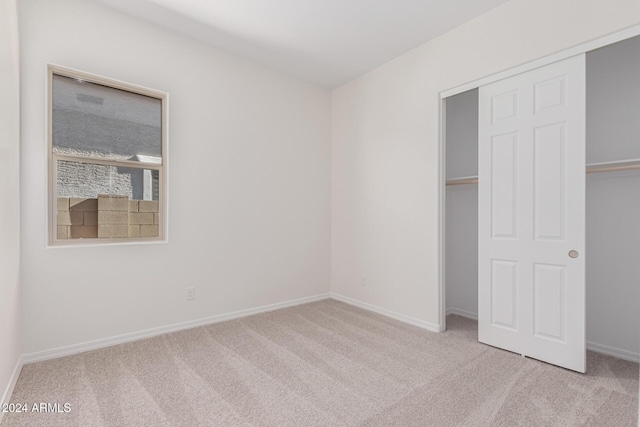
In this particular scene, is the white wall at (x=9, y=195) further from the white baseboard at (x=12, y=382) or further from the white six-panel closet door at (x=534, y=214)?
the white six-panel closet door at (x=534, y=214)

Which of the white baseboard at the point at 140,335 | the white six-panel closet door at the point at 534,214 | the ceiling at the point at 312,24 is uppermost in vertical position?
the ceiling at the point at 312,24

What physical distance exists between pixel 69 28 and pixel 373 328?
12.4 ft

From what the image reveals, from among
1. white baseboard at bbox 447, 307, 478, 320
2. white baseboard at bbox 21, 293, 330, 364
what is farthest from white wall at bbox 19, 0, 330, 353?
white baseboard at bbox 447, 307, 478, 320

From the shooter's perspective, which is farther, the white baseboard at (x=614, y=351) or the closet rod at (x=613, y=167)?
the white baseboard at (x=614, y=351)

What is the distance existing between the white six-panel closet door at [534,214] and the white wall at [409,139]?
10.8 inches

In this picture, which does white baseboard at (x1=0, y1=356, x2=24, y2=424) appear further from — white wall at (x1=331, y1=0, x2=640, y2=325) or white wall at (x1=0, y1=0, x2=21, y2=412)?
white wall at (x1=331, y1=0, x2=640, y2=325)

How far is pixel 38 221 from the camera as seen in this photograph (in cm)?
245

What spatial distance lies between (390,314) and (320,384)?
1669 millimetres

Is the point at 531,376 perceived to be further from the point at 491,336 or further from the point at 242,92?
the point at 242,92

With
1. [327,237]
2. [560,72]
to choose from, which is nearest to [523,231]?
[560,72]

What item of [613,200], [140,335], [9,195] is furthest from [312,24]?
[140,335]

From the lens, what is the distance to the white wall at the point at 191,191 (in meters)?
2.47

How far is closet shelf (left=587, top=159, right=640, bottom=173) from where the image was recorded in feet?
7.77

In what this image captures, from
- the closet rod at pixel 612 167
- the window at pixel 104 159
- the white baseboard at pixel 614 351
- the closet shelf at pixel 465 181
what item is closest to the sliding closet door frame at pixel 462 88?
the closet shelf at pixel 465 181
